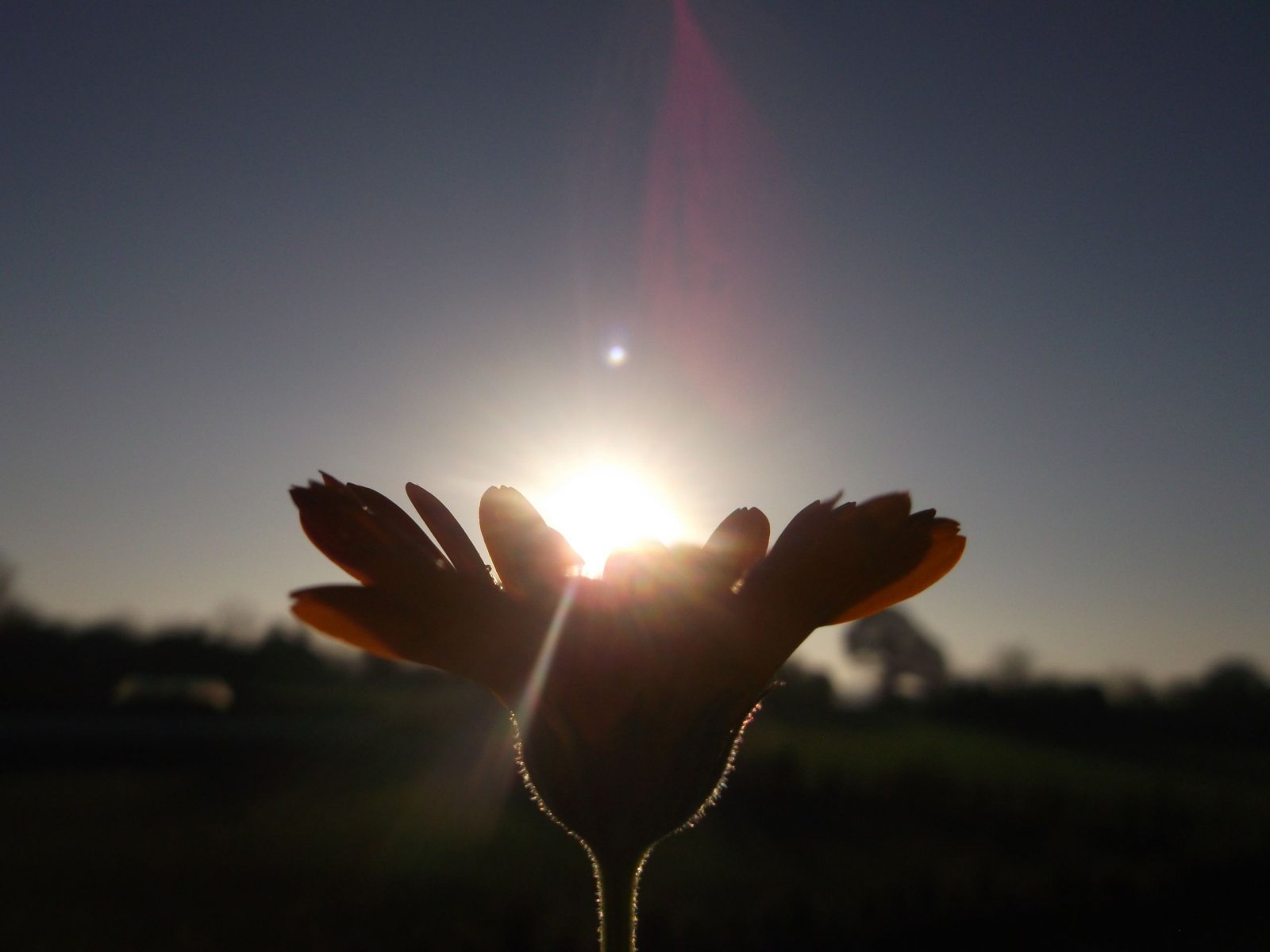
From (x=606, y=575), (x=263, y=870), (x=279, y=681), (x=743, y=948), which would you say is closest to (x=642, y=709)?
(x=606, y=575)

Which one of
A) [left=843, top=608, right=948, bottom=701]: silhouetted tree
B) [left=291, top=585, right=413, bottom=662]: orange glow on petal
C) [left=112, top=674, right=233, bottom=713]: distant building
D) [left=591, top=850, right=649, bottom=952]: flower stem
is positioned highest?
[left=843, top=608, right=948, bottom=701]: silhouetted tree

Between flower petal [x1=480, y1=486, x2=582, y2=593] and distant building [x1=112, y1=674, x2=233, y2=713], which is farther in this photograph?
distant building [x1=112, y1=674, x2=233, y2=713]

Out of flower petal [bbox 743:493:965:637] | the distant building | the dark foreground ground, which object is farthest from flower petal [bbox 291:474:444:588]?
the distant building

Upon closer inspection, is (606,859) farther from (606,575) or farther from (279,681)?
(279,681)

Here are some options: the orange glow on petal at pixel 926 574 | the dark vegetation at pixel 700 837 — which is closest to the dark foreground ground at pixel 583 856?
the dark vegetation at pixel 700 837

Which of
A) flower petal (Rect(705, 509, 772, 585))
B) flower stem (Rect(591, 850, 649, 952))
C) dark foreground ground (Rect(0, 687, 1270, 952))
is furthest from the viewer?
dark foreground ground (Rect(0, 687, 1270, 952))

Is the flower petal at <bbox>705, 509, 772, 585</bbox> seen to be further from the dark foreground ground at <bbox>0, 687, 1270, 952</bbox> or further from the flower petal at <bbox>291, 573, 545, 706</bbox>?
the dark foreground ground at <bbox>0, 687, 1270, 952</bbox>

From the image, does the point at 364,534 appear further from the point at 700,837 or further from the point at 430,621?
the point at 700,837
